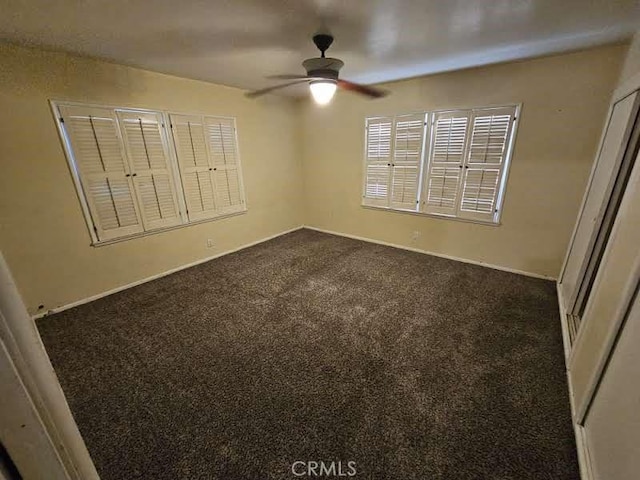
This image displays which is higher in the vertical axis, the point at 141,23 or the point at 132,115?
the point at 141,23

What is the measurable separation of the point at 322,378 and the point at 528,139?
3.19 m

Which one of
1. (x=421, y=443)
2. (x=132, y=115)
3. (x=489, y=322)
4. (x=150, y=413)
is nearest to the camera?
(x=421, y=443)

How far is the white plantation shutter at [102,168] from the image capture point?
254cm

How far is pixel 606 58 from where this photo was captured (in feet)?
7.84

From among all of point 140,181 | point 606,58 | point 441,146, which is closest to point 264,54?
point 140,181

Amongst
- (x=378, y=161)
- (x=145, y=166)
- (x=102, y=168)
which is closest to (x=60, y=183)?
(x=102, y=168)

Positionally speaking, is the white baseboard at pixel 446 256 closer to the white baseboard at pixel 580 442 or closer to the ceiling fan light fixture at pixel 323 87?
the white baseboard at pixel 580 442

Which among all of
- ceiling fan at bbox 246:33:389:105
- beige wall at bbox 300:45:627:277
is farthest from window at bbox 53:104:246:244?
beige wall at bbox 300:45:627:277

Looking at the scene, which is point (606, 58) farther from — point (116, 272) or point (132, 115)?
point (116, 272)

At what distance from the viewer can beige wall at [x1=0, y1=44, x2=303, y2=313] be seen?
226 centimetres

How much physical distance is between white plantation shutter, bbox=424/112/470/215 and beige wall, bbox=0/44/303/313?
272 cm

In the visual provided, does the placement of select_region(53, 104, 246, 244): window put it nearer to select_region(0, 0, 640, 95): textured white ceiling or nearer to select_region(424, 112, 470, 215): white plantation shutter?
select_region(0, 0, 640, 95): textured white ceiling

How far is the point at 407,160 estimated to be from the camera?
3.71 meters

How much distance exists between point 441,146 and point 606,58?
1.50 m
